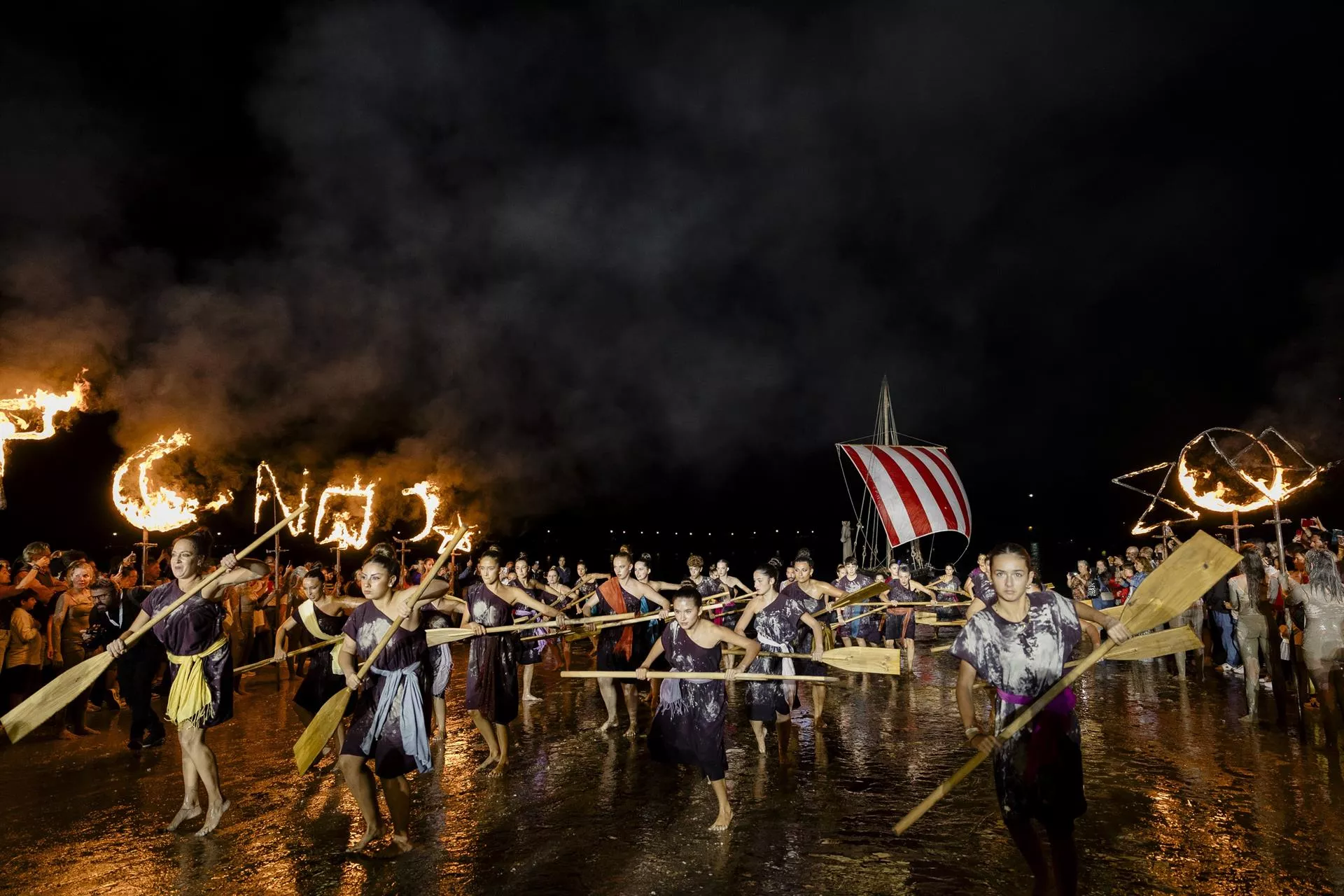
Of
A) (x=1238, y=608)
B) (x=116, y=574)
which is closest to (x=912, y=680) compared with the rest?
(x=1238, y=608)

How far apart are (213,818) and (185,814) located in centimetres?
33

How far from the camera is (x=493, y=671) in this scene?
25.8 feet

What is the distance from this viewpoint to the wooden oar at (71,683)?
5559 millimetres

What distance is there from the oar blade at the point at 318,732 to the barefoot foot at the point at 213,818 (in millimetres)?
768

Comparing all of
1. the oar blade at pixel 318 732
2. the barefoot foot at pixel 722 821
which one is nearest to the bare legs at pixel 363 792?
the oar blade at pixel 318 732

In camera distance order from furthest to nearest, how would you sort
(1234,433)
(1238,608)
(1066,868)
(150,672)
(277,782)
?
(1234,433)
(1238,608)
(150,672)
(277,782)
(1066,868)

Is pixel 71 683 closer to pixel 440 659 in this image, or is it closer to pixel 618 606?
pixel 440 659

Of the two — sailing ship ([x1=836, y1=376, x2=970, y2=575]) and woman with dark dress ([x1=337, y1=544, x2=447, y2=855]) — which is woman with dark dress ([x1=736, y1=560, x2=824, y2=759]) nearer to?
woman with dark dress ([x1=337, y1=544, x2=447, y2=855])

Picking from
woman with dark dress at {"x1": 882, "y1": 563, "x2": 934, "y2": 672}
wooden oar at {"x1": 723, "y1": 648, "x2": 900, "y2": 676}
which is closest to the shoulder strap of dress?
wooden oar at {"x1": 723, "y1": 648, "x2": 900, "y2": 676}

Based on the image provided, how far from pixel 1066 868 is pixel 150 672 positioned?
9.48 metres

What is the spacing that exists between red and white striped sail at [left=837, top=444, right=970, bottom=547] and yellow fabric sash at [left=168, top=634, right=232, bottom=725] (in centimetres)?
2610

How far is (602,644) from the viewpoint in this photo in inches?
463

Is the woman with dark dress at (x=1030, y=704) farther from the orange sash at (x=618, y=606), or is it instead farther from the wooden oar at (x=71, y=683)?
the orange sash at (x=618, y=606)

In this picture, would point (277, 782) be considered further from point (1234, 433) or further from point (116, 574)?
point (1234, 433)
